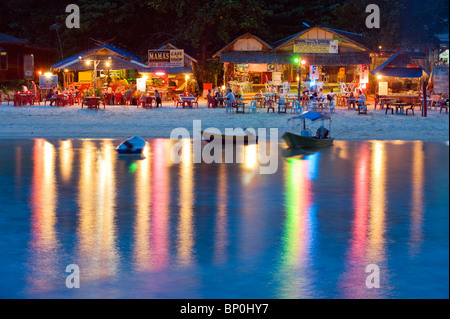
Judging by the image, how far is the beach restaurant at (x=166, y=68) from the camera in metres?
46.1

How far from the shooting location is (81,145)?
79.5 feet

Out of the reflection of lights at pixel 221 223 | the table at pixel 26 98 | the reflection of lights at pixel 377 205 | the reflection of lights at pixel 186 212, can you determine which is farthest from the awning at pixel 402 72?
the reflection of lights at pixel 221 223

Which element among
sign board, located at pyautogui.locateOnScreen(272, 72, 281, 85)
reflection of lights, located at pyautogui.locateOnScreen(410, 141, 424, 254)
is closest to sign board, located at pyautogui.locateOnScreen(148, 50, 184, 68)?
sign board, located at pyautogui.locateOnScreen(272, 72, 281, 85)

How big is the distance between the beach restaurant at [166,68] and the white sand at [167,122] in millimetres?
8083

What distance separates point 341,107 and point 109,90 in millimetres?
14329

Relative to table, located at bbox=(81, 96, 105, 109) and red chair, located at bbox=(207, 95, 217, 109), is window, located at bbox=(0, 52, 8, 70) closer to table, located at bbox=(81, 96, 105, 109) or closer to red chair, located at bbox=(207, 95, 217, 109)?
table, located at bbox=(81, 96, 105, 109)

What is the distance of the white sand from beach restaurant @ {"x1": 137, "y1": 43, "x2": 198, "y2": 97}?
8.08 m

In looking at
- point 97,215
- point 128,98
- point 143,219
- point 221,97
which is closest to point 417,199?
point 143,219

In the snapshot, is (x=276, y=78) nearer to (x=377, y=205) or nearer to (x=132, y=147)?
(x=132, y=147)

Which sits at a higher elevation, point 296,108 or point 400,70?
point 400,70

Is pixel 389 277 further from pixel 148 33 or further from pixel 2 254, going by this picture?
pixel 148 33

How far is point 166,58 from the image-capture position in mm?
46406

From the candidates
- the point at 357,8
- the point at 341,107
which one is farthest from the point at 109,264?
the point at 357,8

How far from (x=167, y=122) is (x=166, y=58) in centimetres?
1589
